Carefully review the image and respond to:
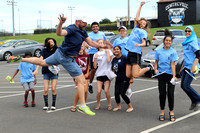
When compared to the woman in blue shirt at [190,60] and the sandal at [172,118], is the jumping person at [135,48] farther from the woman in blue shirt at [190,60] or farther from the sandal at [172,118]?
the sandal at [172,118]

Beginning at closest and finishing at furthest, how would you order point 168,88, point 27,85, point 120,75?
point 168,88 < point 120,75 < point 27,85

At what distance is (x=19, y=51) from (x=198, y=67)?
740 inches

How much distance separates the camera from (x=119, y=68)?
23.5 feet

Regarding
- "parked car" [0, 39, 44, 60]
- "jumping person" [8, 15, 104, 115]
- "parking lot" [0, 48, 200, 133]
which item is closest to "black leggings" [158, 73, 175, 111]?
"parking lot" [0, 48, 200, 133]

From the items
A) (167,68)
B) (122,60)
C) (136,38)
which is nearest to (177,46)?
(122,60)

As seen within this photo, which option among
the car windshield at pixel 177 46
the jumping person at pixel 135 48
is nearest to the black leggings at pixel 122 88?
the jumping person at pixel 135 48

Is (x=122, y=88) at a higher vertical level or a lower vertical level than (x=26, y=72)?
lower

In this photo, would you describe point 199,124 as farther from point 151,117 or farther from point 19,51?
point 19,51

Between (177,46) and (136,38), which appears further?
(177,46)

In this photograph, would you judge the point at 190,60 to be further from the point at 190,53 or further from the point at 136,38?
the point at 136,38

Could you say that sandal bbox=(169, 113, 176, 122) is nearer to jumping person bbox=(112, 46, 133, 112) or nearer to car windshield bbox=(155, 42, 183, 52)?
jumping person bbox=(112, 46, 133, 112)

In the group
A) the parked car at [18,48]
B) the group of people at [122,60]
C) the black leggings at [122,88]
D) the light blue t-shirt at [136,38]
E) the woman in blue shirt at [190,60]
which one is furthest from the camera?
the parked car at [18,48]

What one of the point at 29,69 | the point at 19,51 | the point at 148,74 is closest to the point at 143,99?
the point at 29,69

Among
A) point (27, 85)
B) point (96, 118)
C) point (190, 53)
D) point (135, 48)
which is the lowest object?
point (96, 118)
